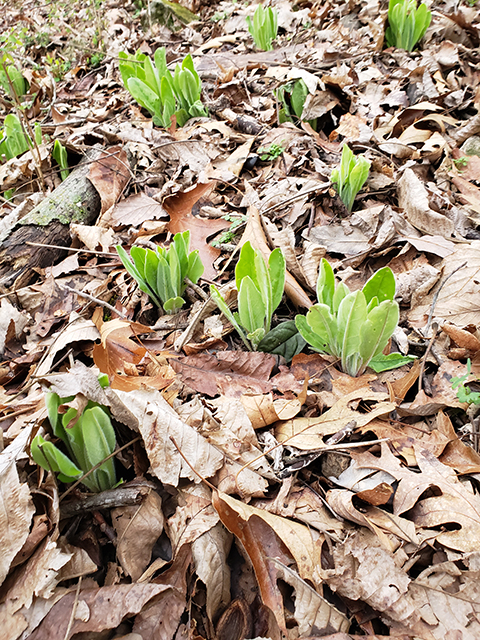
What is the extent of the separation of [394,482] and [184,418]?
614mm

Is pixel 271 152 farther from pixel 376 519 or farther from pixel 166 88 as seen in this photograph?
pixel 376 519

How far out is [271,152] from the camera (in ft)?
8.04

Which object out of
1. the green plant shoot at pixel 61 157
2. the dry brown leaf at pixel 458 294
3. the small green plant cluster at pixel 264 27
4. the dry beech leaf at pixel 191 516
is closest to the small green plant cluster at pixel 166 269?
the dry beech leaf at pixel 191 516

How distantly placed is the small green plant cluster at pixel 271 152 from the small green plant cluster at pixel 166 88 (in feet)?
2.16

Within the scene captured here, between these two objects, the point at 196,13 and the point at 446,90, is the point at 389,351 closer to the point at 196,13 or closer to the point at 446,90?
the point at 446,90

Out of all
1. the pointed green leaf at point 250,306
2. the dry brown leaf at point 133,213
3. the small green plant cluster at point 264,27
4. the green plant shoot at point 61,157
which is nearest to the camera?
the pointed green leaf at point 250,306

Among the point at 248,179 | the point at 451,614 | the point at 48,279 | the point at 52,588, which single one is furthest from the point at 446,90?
the point at 52,588

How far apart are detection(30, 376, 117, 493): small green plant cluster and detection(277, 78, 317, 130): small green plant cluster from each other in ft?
7.36

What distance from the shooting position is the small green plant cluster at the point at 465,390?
3.78 ft

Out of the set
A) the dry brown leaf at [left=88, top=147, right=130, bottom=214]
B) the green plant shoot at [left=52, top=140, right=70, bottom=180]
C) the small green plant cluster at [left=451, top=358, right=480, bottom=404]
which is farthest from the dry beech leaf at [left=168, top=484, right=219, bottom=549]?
the green plant shoot at [left=52, top=140, right=70, bottom=180]

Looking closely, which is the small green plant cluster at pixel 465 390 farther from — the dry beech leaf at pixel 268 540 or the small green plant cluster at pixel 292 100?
the small green plant cluster at pixel 292 100

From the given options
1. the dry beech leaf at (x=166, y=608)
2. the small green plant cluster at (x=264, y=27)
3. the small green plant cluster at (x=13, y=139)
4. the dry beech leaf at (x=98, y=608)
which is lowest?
the dry beech leaf at (x=166, y=608)

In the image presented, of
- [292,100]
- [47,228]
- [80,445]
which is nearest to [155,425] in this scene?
[80,445]

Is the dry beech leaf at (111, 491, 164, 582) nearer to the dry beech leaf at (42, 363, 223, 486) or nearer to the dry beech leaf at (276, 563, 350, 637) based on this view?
the dry beech leaf at (42, 363, 223, 486)
